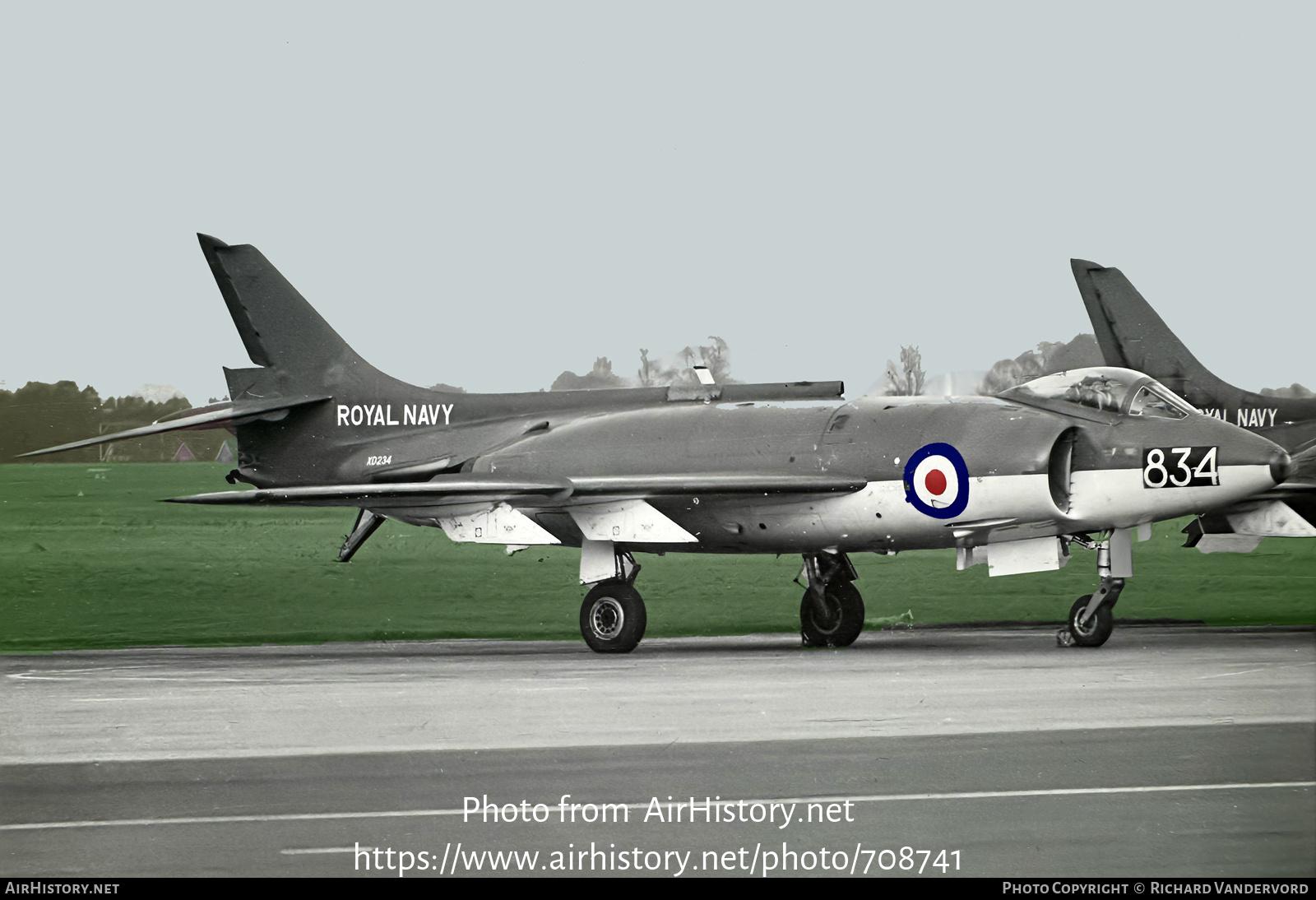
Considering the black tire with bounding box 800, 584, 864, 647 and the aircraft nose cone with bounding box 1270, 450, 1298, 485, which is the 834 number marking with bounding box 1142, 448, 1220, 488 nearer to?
the aircraft nose cone with bounding box 1270, 450, 1298, 485

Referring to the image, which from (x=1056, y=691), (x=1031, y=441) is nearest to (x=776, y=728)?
(x=1056, y=691)

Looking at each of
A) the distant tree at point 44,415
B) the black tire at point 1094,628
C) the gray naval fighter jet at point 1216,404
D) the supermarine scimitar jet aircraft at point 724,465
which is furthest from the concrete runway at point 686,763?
the distant tree at point 44,415

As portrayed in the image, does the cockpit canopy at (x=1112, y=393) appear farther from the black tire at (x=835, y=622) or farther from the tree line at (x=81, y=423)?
the tree line at (x=81, y=423)

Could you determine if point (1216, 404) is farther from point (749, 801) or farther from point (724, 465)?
point (749, 801)

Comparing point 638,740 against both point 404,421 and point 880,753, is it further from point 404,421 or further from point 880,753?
point 404,421

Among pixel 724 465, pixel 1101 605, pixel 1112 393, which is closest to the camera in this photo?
pixel 1101 605

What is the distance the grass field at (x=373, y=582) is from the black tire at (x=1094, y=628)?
253 centimetres

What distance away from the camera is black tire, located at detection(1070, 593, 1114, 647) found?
15312 millimetres

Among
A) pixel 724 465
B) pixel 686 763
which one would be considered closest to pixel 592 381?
pixel 724 465

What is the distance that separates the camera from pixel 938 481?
15734 mm

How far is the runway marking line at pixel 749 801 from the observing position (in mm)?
7012

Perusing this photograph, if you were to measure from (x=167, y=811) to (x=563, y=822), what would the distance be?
1.94 meters

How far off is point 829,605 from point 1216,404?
5334 millimetres
